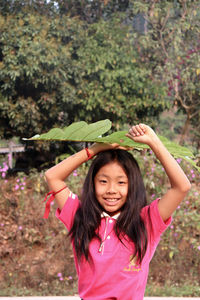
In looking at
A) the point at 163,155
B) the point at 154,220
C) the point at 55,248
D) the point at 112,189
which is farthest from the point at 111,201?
the point at 55,248

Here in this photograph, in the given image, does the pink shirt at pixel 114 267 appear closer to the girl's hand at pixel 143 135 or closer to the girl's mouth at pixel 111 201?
the girl's mouth at pixel 111 201

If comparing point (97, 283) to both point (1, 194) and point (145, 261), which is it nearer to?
point (145, 261)

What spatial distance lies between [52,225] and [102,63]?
128 inches

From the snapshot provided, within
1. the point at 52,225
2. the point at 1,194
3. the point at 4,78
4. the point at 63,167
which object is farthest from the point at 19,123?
the point at 63,167

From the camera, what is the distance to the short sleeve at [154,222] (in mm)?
1812

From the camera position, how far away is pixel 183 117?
15.0m

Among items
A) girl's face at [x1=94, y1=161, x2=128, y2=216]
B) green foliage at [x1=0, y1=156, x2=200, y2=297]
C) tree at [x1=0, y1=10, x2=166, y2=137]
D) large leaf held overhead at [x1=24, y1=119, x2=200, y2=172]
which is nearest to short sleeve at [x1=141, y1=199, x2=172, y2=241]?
girl's face at [x1=94, y1=161, x2=128, y2=216]

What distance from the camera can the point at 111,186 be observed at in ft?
6.04

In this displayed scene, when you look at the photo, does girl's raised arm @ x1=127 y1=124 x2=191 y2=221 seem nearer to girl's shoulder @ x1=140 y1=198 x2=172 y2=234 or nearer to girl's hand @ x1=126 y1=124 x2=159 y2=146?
girl's hand @ x1=126 y1=124 x2=159 y2=146

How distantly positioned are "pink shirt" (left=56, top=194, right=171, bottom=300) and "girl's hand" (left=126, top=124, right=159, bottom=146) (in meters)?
0.29

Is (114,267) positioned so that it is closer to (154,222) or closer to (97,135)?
(154,222)

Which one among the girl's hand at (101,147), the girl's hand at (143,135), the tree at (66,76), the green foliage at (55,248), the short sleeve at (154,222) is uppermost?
the tree at (66,76)

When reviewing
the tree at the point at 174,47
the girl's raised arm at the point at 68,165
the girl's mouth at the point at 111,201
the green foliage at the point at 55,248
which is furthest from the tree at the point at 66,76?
the girl's mouth at the point at 111,201

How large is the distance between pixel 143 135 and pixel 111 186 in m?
0.27
